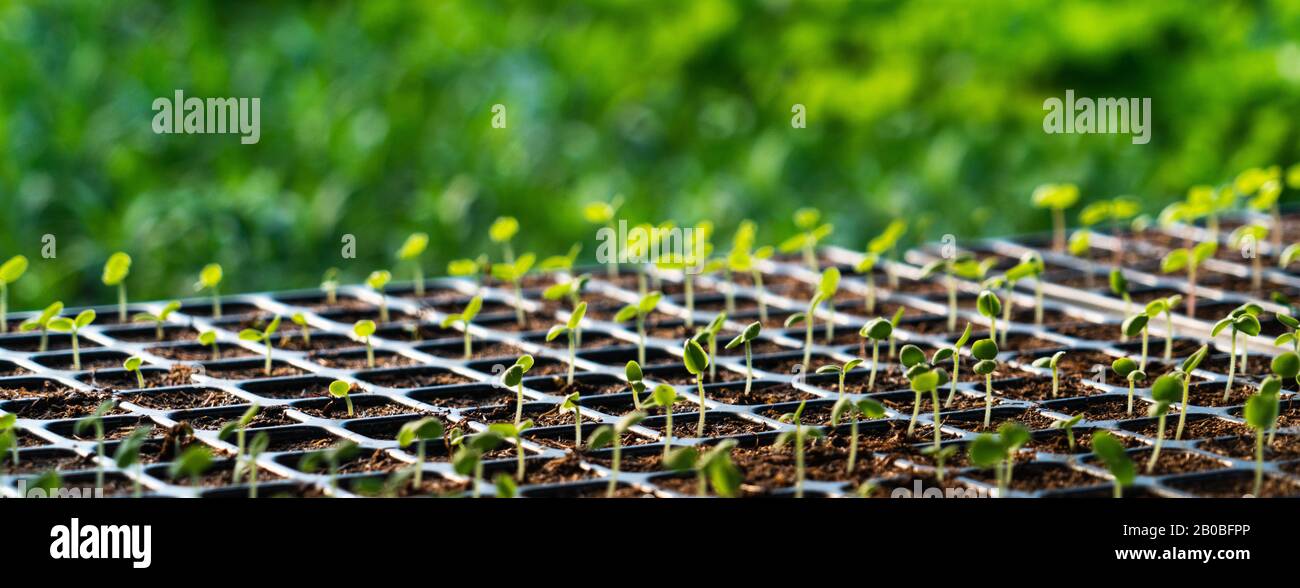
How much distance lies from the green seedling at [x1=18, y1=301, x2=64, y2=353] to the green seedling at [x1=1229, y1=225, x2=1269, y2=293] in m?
1.84

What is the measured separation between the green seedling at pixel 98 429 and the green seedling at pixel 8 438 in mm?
75

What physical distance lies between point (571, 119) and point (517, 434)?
423cm

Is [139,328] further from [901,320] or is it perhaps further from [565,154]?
[565,154]

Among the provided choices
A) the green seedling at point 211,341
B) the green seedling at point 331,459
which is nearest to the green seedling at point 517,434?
the green seedling at point 331,459

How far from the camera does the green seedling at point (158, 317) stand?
2.42 metres

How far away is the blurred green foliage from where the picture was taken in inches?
189

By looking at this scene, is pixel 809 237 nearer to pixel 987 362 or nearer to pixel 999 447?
pixel 987 362

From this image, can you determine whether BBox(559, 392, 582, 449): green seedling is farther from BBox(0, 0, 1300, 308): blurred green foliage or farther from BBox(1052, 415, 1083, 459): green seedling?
BBox(0, 0, 1300, 308): blurred green foliage

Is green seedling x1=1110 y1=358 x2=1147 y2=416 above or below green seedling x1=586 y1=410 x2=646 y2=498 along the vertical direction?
above

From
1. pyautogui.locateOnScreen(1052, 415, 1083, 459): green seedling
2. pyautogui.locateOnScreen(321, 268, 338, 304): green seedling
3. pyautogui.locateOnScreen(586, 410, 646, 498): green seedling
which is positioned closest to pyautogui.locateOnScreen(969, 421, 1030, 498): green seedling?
pyautogui.locateOnScreen(1052, 415, 1083, 459): green seedling

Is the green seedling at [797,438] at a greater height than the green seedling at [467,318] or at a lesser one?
lesser

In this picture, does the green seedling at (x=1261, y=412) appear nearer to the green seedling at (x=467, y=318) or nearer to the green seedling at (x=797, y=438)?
the green seedling at (x=797, y=438)

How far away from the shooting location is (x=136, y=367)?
215 centimetres
